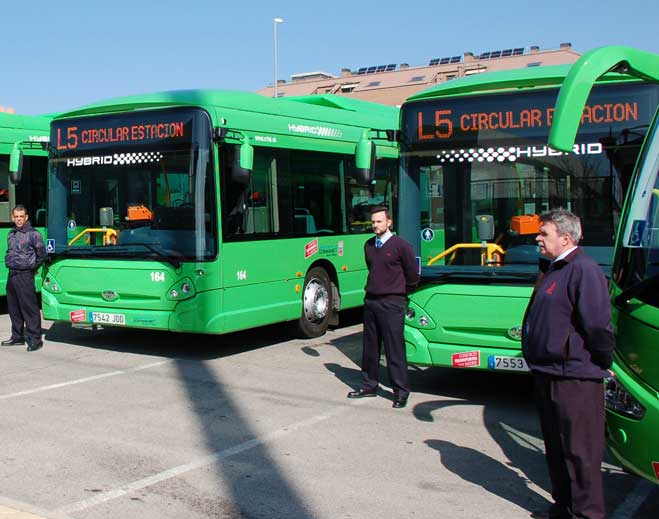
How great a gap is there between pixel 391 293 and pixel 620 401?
3254 mm

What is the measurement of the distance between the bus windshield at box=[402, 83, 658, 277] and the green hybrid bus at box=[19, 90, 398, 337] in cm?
112

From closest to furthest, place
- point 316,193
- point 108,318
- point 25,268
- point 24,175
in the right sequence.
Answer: point 108,318
point 25,268
point 316,193
point 24,175

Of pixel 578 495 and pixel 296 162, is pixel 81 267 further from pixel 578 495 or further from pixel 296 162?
pixel 578 495

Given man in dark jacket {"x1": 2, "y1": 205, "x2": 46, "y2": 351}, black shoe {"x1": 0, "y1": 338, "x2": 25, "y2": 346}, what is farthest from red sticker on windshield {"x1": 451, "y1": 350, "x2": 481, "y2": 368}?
black shoe {"x1": 0, "y1": 338, "x2": 25, "y2": 346}

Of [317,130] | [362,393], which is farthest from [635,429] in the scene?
[317,130]

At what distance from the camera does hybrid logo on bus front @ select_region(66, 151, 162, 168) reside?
10180mm

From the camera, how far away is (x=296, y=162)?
37.9ft

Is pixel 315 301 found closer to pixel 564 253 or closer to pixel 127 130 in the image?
pixel 127 130

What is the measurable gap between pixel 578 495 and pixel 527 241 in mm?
3548

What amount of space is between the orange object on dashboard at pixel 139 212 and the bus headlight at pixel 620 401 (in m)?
6.66

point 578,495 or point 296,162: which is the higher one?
point 296,162

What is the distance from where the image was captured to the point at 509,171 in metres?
7.91

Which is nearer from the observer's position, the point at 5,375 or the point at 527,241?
the point at 527,241

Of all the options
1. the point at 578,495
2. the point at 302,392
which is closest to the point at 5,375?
the point at 302,392
